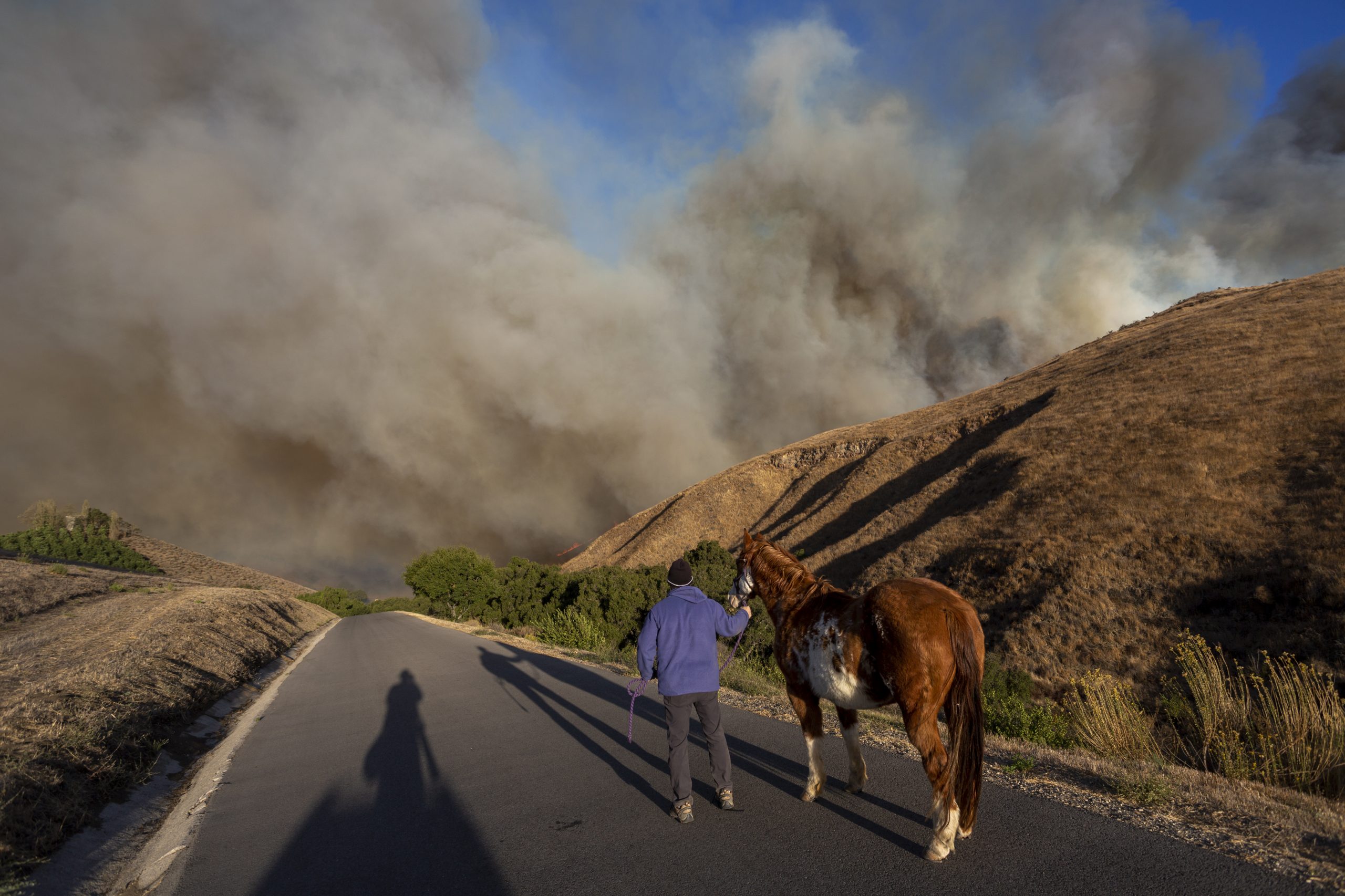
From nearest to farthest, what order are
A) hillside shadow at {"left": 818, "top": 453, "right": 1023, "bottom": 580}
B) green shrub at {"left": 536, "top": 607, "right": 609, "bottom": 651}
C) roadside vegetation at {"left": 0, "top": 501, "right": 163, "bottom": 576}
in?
1. green shrub at {"left": 536, "top": 607, "right": 609, "bottom": 651}
2. hillside shadow at {"left": 818, "top": 453, "right": 1023, "bottom": 580}
3. roadside vegetation at {"left": 0, "top": 501, "right": 163, "bottom": 576}

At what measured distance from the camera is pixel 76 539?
212 ft

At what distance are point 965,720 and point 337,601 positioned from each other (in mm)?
95210

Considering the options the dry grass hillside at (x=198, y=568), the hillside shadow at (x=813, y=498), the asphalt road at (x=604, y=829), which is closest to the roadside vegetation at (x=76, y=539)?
the dry grass hillside at (x=198, y=568)

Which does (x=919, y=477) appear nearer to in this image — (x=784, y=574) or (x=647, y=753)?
(x=647, y=753)

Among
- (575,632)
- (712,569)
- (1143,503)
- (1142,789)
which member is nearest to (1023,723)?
(1142,789)

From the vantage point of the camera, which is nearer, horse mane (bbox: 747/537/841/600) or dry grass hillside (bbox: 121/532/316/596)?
horse mane (bbox: 747/537/841/600)

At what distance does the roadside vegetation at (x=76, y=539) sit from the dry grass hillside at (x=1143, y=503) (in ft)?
234

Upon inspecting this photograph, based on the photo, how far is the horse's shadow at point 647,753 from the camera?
4121mm

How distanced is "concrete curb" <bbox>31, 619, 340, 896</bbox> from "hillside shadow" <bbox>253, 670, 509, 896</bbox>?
2.99 ft

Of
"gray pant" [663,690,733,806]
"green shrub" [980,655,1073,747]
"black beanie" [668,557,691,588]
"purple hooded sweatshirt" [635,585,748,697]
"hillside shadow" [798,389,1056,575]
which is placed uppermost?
"hillside shadow" [798,389,1056,575]

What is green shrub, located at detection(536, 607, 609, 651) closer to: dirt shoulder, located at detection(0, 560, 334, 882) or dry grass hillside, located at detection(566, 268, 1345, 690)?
dirt shoulder, located at detection(0, 560, 334, 882)

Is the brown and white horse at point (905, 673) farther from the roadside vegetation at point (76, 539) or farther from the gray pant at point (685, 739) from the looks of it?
the roadside vegetation at point (76, 539)

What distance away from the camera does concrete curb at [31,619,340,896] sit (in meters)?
3.97

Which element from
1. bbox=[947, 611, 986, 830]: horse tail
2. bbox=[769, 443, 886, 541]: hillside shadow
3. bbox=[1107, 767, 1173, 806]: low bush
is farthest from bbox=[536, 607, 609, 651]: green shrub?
bbox=[769, 443, 886, 541]: hillside shadow
